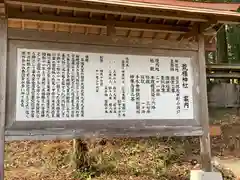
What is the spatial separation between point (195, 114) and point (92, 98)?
5.79ft

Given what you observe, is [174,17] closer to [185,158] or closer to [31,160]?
[185,158]

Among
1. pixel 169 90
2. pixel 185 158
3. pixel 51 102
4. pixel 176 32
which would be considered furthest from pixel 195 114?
pixel 185 158

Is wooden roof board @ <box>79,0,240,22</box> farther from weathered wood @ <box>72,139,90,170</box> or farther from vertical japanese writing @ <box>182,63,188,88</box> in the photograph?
weathered wood @ <box>72,139,90,170</box>

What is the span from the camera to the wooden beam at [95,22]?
→ 4.71m

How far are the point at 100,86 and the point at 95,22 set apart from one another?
1.10 metres

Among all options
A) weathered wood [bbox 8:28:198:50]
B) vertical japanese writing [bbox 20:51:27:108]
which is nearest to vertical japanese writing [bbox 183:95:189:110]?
weathered wood [bbox 8:28:198:50]

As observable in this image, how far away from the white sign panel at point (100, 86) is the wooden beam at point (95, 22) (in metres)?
0.61

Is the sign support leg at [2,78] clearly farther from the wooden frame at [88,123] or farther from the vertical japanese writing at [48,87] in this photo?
the vertical japanese writing at [48,87]

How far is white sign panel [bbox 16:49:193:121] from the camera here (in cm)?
436

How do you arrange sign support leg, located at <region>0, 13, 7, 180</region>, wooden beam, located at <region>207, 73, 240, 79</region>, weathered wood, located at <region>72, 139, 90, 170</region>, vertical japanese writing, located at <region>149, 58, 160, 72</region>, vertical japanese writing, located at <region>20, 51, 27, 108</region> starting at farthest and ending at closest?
wooden beam, located at <region>207, 73, 240, 79</region>, weathered wood, located at <region>72, 139, 90, 170</region>, vertical japanese writing, located at <region>149, 58, 160, 72</region>, vertical japanese writing, located at <region>20, 51, 27, 108</region>, sign support leg, located at <region>0, 13, 7, 180</region>

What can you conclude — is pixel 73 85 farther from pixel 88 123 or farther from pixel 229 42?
pixel 229 42

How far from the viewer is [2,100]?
4.20 m

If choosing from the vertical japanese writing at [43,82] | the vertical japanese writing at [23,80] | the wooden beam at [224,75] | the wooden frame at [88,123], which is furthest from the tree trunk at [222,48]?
the vertical japanese writing at [23,80]

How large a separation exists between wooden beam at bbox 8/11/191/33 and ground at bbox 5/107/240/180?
3.44 meters
